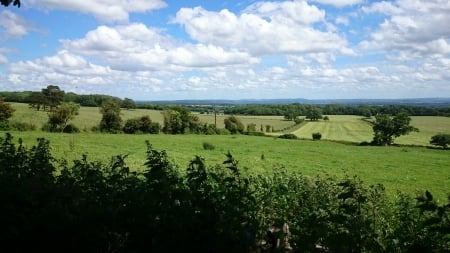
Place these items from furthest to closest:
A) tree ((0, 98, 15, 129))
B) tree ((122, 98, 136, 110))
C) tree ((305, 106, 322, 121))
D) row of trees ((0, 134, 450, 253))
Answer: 1. tree ((305, 106, 322, 121))
2. tree ((122, 98, 136, 110))
3. tree ((0, 98, 15, 129))
4. row of trees ((0, 134, 450, 253))

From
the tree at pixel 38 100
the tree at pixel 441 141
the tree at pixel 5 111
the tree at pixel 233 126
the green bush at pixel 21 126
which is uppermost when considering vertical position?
the tree at pixel 38 100

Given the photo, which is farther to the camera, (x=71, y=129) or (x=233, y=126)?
(x=233, y=126)

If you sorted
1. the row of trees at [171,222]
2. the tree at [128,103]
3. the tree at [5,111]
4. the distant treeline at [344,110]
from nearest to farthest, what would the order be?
the row of trees at [171,222], the tree at [5,111], the tree at [128,103], the distant treeline at [344,110]

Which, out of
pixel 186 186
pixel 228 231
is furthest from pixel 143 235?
pixel 186 186

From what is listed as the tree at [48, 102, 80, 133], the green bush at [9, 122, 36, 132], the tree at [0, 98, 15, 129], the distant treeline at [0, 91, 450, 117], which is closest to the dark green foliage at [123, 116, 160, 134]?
the tree at [48, 102, 80, 133]

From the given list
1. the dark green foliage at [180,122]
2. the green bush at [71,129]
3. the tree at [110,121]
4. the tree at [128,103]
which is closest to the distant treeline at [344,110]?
the tree at [128,103]

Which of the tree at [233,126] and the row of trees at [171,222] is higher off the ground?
the row of trees at [171,222]

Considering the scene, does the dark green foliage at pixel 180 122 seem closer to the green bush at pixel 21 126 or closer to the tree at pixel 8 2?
the green bush at pixel 21 126

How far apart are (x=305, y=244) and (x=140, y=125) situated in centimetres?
7249

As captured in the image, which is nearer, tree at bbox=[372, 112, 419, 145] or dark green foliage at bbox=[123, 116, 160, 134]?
dark green foliage at bbox=[123, 116, 160, 134]

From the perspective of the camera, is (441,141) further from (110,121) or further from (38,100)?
(38,100)

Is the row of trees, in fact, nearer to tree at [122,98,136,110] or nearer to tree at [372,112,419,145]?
tree at [372,112,419,145]

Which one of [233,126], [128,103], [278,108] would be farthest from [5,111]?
[278,108]

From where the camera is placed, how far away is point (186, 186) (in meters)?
5.53
